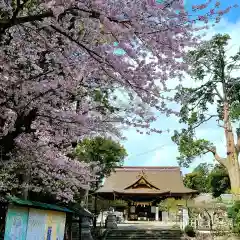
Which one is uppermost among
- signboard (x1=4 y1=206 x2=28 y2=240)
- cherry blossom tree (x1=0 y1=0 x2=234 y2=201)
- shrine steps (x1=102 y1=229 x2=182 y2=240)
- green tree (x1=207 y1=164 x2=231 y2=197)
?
green tree (x1=207 y1=164 x2=231 y2=197)

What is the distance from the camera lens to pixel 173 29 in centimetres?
599

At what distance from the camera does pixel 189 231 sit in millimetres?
21797

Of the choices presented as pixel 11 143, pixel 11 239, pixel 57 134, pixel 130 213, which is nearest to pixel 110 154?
pixel 130 213

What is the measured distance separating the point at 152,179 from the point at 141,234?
55.7 feet

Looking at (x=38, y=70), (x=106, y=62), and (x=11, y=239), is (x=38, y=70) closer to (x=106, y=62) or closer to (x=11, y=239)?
(x=106, y=62)

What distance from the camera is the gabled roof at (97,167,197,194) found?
3625 cm

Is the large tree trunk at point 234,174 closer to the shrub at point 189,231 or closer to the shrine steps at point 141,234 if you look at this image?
the shrub at point 189,231

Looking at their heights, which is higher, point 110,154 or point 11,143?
point 110,154

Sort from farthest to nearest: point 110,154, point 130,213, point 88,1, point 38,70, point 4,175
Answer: point 130,213 → point 110,154 → point 4,175 → point 38,70 → point 88,1

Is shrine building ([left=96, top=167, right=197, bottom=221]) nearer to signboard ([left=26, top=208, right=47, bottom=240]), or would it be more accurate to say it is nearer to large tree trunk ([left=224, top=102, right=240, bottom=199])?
large tree trunk ([left=224, top=102, right=240, bottom=199])

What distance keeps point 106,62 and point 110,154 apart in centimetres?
2128

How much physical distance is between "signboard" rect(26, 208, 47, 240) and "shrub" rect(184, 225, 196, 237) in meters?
15.3

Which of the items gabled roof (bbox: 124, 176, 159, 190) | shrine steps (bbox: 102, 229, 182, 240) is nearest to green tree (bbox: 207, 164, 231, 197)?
gabled roof (bbox: 124, 176, 159, 190)

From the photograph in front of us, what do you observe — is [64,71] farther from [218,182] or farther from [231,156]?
[218,182]
